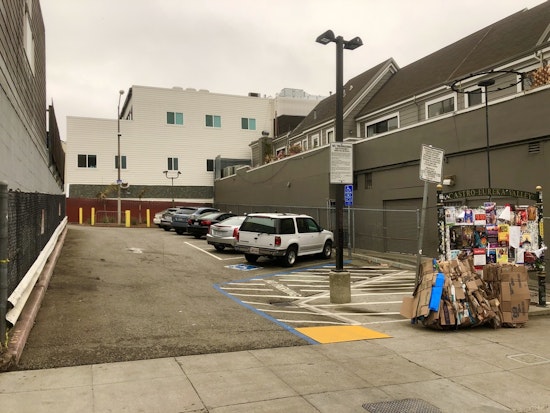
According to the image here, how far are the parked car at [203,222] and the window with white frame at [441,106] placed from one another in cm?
1016

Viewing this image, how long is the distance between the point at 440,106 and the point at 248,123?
2875 cm

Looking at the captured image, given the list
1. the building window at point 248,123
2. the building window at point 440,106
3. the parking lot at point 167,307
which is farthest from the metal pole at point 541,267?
the building window at point 248,123

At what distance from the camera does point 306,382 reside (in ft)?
17.1

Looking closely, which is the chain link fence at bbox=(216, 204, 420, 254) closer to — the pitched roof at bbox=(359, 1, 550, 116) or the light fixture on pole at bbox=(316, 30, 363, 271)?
the pitched roof at bbox=(359, 1, 550, 116)

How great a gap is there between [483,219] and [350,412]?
5928 millimetres

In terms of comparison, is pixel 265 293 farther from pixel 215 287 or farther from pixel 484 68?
pixel 484 68

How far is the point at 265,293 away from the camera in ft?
36.8

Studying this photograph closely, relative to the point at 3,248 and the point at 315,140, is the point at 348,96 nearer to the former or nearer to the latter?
the point at 315,140

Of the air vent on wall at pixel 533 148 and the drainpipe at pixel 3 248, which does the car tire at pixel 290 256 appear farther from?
the drainpipe at pixel 3 248

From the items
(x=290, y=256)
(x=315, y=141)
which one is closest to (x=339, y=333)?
(x=290, y=256)

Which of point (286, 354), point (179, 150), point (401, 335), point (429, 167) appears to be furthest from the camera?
point (179, 150)

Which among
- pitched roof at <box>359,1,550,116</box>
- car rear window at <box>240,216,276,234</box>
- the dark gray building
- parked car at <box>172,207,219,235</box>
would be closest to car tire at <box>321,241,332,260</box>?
the dark gray building

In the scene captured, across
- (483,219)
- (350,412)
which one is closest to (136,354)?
(350,412)

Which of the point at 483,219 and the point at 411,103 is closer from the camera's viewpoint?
the point at 483,219
